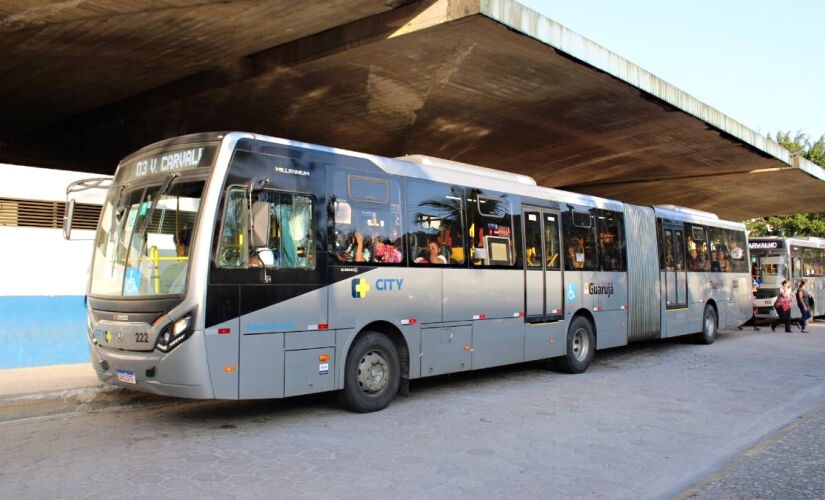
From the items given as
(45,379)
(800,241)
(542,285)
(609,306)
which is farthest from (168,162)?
(800,241)

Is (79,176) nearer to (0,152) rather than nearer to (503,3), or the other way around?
(503,3)

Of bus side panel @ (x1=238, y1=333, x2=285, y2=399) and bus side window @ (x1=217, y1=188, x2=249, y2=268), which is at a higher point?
bus side window @ (x1=217, y1=188, x2=249, y2=268)

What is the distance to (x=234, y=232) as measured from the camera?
712 centimetres

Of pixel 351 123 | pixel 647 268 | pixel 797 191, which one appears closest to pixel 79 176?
pixel 351 123

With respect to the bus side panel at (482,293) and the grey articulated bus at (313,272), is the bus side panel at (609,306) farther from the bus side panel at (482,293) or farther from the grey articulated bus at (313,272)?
the bus side panel at (482,293)

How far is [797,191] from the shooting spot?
30844mm

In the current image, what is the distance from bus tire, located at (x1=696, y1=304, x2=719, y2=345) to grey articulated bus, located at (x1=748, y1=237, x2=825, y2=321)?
7.53m

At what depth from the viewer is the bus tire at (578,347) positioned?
12148 millimetres

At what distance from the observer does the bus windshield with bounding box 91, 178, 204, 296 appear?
699 centimetres

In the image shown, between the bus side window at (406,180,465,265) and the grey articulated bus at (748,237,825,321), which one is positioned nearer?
the bus side window at (406,180,465,265)

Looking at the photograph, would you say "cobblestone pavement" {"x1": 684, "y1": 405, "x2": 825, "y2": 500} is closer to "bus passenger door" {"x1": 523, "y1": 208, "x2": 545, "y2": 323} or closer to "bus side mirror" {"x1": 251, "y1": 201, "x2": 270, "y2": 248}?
"bus passenger door" {"x1": 523, "y1": 208, "x2": 545, "y2": 323}

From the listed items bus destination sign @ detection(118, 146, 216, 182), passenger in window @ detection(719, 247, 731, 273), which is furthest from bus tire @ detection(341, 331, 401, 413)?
passenger in window @ detection(719, 247, 731, 273)

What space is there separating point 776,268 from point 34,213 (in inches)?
956

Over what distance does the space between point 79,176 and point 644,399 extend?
10.7 metres
